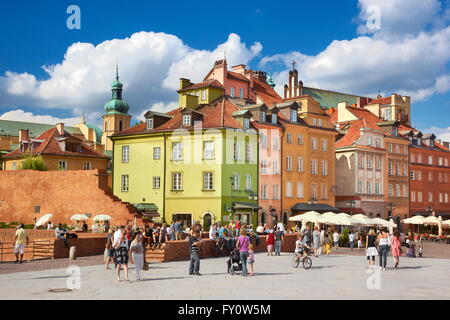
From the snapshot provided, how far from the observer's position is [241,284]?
19844 millimetres

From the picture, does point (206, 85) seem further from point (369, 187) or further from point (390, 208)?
point (390, 208)

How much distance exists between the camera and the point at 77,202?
48031mm

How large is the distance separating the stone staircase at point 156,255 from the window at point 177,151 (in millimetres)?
24656

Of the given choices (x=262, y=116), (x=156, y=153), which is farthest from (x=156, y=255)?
(x=262, y=116)

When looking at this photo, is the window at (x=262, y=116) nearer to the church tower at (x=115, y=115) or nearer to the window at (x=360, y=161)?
the window at (x=360, y=161)

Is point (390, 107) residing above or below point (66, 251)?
above

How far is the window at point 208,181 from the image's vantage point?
5256cm

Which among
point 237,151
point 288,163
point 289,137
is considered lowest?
point 288,163

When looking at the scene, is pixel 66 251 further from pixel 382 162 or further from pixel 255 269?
pixel 382 162

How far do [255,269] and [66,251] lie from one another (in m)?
9.87

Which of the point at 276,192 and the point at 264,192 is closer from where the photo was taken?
the point at 264,192

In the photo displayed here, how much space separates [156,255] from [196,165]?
24318mm
